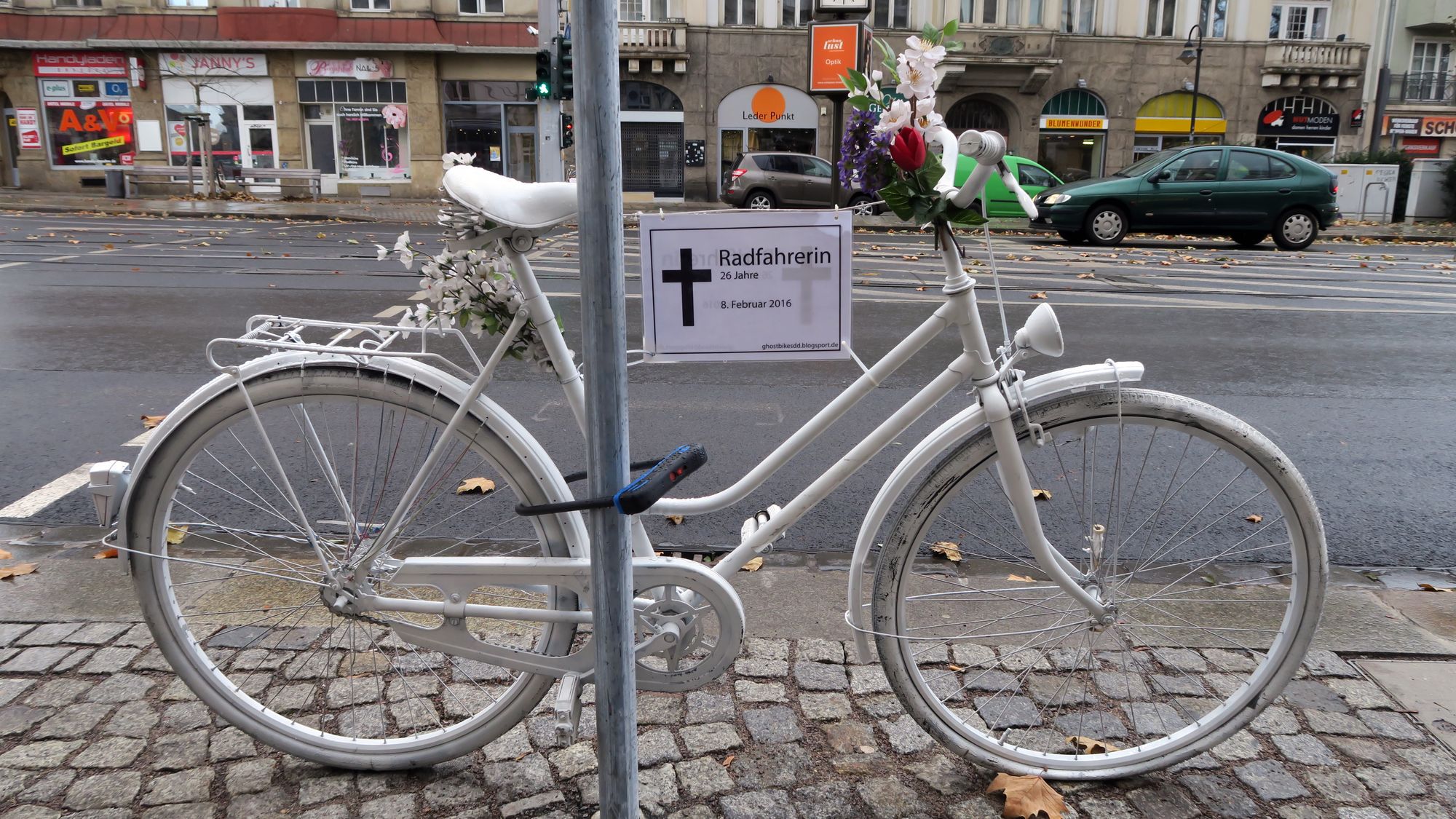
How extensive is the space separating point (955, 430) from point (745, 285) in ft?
1.84

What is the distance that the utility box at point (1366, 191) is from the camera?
26.0 m

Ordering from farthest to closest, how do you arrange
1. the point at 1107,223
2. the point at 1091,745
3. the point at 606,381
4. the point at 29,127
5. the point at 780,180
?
the point at 29,127
the point at 780,180
the point at 1107,223
the point at 1091,745
the point at 606,381

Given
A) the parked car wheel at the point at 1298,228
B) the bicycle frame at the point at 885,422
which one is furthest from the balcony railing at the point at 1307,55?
the bicycle frame at the point at 885,422

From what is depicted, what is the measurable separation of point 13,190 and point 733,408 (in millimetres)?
30365

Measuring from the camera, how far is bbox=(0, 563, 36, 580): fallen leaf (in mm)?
3545

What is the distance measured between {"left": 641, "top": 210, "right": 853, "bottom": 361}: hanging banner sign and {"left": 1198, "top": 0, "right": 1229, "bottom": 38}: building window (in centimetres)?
3573

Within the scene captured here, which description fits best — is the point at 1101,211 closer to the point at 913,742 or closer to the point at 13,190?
the point at 913,742

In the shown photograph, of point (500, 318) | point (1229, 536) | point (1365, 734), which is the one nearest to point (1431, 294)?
point (1229, 536)

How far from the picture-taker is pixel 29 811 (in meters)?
2.32

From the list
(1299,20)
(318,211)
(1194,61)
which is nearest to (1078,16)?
(1194,61)

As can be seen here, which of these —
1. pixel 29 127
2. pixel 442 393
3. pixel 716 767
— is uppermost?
pixel 29 127

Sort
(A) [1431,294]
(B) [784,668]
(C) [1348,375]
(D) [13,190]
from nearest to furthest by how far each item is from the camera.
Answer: (B) [784,668] → (C) [1348,375] → (A) [1431,294] → (D) [13,190]

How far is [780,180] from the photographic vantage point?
77.2 ft

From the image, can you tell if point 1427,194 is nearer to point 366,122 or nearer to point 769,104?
point 769,104
